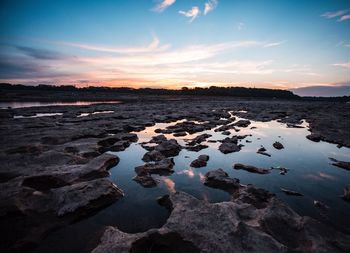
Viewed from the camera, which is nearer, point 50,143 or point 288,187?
point 288,187

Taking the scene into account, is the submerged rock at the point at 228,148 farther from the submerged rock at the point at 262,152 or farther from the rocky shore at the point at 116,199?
the rocky shore at the point at 116,199

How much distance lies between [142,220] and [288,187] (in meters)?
3.93

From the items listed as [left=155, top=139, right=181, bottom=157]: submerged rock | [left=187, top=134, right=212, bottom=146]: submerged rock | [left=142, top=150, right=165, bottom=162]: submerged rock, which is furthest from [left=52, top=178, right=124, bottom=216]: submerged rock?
[left=187, top=134, right=212, bottom=146]: submerged rock

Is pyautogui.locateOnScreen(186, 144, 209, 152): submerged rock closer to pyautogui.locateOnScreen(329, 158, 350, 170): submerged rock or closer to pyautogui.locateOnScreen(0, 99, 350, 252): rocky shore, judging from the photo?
pyautogui.locateOnScreen(0, 99, 350, 252): rocky shore

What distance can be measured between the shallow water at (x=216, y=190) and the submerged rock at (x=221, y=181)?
24 cm

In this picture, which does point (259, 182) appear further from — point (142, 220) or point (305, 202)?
point (142, 220)

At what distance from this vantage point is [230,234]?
135 inches

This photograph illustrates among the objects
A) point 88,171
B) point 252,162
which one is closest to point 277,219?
point 252,162

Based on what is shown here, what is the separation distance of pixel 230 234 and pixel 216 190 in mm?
2118

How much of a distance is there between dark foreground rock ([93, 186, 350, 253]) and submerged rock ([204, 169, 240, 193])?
1.30 m

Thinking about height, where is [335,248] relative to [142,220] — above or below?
above

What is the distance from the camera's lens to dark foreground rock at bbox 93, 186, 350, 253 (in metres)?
3.21

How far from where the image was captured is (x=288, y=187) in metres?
5.76

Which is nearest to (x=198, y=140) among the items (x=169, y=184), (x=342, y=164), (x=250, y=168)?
(x=250, y=168)
